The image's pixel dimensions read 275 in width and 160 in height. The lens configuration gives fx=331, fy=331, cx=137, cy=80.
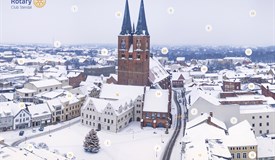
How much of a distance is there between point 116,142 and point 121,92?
12.1 meters

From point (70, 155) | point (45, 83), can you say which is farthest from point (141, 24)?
point (70, 155)

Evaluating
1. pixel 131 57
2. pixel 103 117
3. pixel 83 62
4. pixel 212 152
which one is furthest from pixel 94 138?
pixel 83 62

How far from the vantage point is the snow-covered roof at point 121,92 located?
4653 centimetres

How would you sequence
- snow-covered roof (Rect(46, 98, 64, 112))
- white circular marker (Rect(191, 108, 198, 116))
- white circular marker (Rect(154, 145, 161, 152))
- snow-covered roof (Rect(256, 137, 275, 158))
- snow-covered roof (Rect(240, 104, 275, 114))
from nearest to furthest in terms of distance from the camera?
snow-covered roof (Rect(256, 137, 275, 158)) → white circular marker (Rect(154, 145, 161, 152)) → snow-covered roof (Rect(240, 104, 275, 114)) → white circular marker (Rect(191, 108, 198, 116)) → snow-covered roof (Rect(46, 98, 64, 112))

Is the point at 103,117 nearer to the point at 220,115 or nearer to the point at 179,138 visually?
the point at 179,138

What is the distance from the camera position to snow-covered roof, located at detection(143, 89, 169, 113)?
4288cm

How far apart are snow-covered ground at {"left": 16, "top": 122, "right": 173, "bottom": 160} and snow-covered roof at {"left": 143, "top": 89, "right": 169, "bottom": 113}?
2.64m

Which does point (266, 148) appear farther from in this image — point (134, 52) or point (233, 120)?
point (134, 52)

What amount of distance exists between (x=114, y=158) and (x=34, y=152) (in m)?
8.61

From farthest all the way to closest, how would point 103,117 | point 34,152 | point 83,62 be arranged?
1. point 83,62
2. point 103,117
3. point 34,152

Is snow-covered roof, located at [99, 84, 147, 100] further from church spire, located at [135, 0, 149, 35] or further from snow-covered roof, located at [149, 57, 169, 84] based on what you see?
church spire, located at [135, 0, 149, 35]

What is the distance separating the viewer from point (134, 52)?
167 feet

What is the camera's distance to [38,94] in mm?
53844

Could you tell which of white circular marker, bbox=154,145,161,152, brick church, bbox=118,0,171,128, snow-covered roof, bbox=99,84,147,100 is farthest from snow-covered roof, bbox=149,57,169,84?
white circular marker, bbox=154,145,161,152
